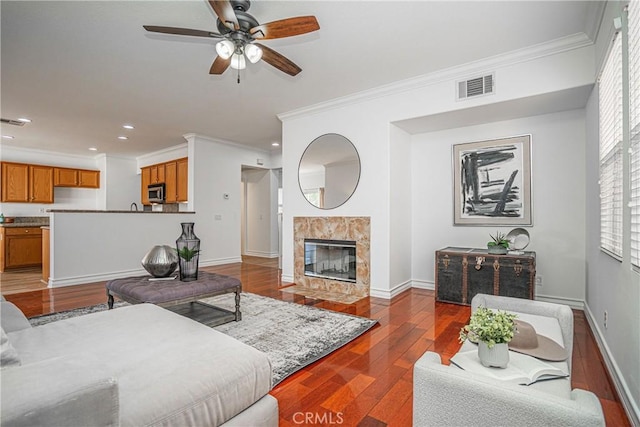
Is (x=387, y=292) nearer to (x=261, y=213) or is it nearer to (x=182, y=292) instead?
(x=182, y=292)

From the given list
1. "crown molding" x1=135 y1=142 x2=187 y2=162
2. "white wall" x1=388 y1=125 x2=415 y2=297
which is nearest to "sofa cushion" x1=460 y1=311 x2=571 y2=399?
"white wall" x1=388 y1=125 x2=415 y2=297

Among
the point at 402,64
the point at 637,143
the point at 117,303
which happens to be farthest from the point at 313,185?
the point at 637,143

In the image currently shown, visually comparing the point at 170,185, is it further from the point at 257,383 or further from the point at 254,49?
the point at 257,383

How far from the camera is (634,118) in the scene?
1661 mm

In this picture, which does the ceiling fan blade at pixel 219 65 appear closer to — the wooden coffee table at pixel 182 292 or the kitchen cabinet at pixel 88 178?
the wooden coffee table at pixel 182 292

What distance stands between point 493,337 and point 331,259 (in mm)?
3279

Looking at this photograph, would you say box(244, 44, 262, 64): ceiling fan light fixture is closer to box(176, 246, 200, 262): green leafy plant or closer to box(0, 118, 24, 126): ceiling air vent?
box(176, 246, 200, 262): green leafy plant

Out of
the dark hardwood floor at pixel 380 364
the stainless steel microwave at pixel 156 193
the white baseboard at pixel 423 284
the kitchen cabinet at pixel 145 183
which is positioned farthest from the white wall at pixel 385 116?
the kitchen cabinet at pixel 145 183

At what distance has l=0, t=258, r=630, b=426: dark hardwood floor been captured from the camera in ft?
5.46

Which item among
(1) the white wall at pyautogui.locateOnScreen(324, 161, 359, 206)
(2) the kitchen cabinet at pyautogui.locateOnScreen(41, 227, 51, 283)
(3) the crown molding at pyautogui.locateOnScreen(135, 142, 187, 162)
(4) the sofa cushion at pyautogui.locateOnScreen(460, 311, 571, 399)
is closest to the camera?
(4) the sofa cushion at pyautogui.locateOnScreen(460, 311, 571, 399)

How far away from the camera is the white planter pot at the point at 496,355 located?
1265mm

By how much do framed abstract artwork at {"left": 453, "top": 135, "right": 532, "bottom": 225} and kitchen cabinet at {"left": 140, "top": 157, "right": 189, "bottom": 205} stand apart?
518cm

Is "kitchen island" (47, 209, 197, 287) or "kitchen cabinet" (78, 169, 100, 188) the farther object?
"kitchen cabinet" (78, 169, 100, 188)

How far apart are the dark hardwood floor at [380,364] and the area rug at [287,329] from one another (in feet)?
0.29
